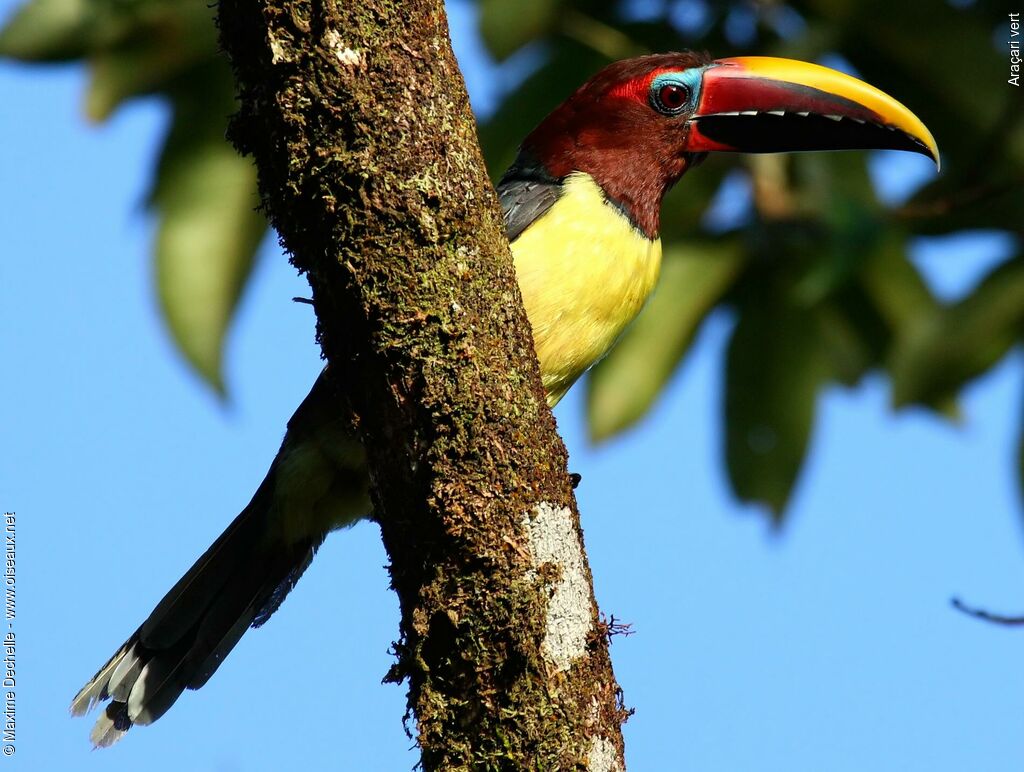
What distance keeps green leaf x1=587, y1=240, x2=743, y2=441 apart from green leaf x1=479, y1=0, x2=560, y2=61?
105 centimetres

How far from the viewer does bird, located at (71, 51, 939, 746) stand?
411cm

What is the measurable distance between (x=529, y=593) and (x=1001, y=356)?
2.70 m

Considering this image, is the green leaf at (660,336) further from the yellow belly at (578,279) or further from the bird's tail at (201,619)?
the bird's tail at (201,619)

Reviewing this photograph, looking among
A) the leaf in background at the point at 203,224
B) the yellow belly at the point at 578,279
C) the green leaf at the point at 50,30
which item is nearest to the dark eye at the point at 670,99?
the yellow belly at the point at 578,279

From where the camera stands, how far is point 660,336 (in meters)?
5.43

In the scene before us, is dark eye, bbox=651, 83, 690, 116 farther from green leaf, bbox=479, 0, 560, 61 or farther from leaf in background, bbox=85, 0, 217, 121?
leaf in background, bbox=85, 0, 217, 121

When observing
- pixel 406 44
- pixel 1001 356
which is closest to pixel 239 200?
pixel 406 44

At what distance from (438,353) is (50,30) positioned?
2.62 m

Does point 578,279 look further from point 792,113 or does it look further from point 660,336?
point 660,336

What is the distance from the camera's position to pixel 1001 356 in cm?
473

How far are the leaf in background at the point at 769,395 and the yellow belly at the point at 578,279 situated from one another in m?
1.20

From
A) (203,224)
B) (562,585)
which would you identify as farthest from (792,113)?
(562,585)

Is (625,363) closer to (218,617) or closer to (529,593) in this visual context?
(218,617)

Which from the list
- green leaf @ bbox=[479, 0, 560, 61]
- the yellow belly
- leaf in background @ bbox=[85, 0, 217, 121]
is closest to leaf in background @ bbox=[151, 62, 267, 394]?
leaf in background @ bbox=[85, 0, 217, 121]
